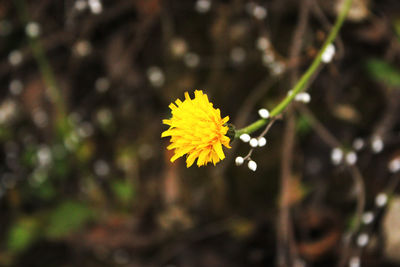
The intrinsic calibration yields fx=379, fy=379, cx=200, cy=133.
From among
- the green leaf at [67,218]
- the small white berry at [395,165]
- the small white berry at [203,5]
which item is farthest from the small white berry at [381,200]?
the green leaf at [67,218]

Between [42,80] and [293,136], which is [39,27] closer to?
[42,80]

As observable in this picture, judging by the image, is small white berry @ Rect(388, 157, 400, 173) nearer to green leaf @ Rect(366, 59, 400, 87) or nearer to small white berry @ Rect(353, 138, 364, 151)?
small white berry @ Rect(353, 138, 364, 151)

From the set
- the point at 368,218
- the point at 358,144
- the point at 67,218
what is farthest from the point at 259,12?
the point at 67,218

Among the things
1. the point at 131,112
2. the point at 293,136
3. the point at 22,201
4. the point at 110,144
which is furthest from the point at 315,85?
the point at 22,201

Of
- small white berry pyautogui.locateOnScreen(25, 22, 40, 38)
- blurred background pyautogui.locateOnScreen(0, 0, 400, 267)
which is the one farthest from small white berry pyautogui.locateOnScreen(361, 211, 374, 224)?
small white berry pyautogui.locateOnScreen(25, 22, 40, 38)

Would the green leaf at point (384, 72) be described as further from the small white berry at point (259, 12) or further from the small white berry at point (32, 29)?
the small white berry at point (32, 29)

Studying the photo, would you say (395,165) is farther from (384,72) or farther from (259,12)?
(259,12)
